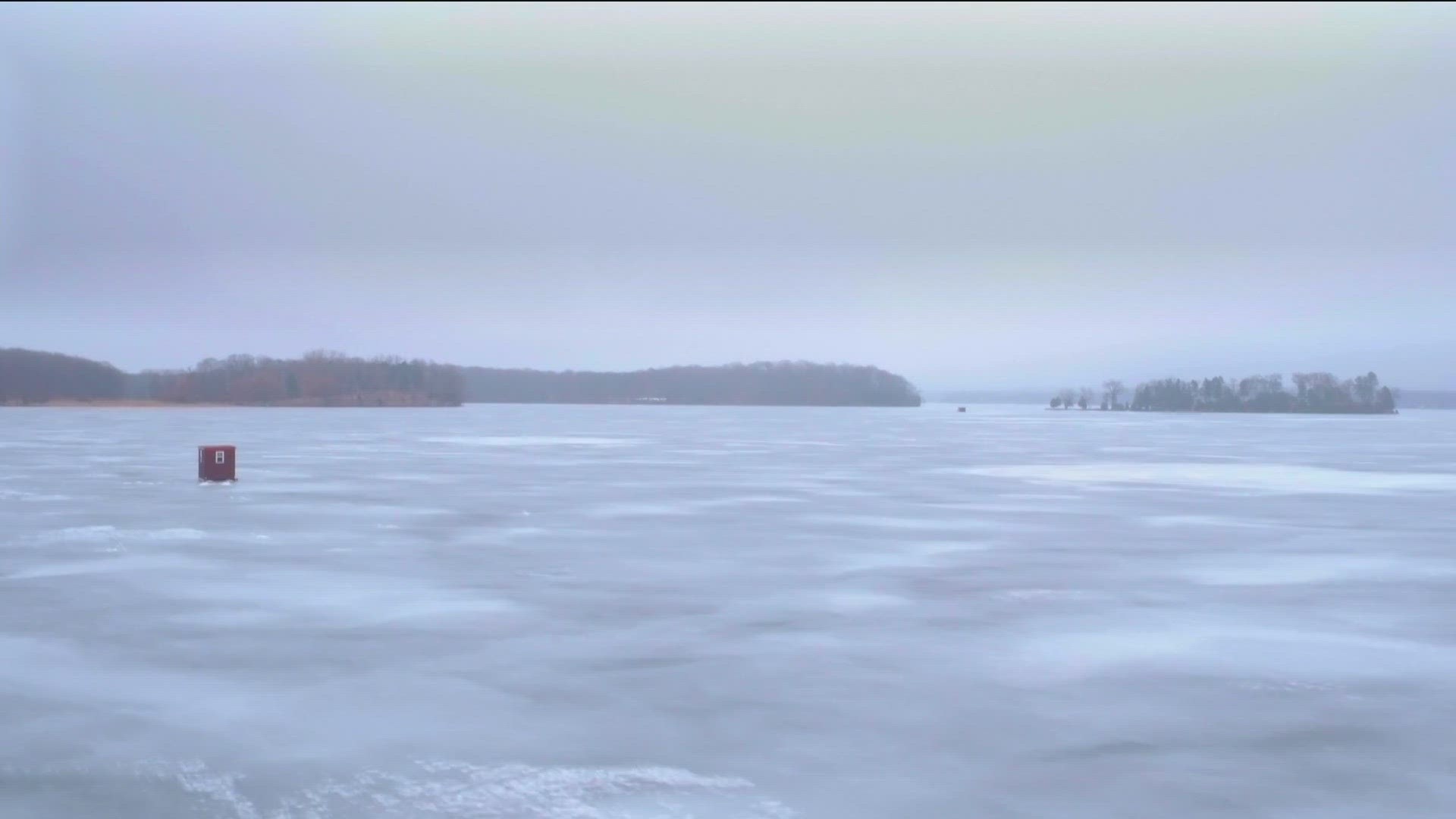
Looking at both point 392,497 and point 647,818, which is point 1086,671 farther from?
point 392,497

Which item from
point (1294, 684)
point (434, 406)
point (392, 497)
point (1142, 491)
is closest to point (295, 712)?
point (1294, 684)

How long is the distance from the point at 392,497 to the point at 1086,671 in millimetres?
10369

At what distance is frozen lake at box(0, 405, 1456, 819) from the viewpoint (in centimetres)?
409

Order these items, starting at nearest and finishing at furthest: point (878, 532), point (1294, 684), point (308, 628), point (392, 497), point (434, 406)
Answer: point (1294, 684), point (308, 628), point (878, 532), point (392, 497), point (434, 406)

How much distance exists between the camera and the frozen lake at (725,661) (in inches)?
161

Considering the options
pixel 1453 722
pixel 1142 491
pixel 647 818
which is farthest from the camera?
pixel 1142 491

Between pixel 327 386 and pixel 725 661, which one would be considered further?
pixel 327 386

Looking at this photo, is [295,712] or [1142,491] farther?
[1142,491]

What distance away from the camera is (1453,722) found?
4.80 metres

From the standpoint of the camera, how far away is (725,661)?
587cm

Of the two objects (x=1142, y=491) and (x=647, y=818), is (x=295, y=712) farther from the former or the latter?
(x=1142, y=491)

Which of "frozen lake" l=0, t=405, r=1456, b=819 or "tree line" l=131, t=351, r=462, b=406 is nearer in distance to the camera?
"frozen lake" l=0, t=405, r=1456, b=819

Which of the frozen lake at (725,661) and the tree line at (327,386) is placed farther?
the tree line at (327,386)

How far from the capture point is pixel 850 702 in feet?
16.8
